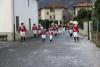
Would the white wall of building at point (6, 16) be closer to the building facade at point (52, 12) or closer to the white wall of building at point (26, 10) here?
the white wall of building at point (26, 10)

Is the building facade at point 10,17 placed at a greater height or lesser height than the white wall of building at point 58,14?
lesser

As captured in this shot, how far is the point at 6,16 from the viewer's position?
39844 mm

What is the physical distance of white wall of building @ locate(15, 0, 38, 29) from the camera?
4216 cm

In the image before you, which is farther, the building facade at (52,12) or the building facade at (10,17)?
the building facade at (52,12)

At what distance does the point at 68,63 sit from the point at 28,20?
31611 millimetres

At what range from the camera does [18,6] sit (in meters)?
42.0

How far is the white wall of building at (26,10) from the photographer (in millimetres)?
42156

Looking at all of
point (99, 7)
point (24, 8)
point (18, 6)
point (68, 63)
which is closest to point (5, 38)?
point (18, 6)

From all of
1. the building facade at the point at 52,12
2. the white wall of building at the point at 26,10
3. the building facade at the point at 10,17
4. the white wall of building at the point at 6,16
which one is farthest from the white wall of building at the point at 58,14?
the white wall of building at the point at 6,16

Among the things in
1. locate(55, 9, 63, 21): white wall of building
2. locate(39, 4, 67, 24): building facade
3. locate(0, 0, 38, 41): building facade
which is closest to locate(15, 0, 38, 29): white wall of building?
locate(0, 0, 38, 41): building facade

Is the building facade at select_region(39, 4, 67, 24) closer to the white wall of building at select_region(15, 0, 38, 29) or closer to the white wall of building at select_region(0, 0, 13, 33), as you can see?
the white wall of building at select_region(15, 0, 38, 29)

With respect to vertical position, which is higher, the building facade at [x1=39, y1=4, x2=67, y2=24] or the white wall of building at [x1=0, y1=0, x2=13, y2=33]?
the building facade at [x1=39, y1=4, x2=67, y2=24]

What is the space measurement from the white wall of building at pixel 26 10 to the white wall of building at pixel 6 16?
1545 mm

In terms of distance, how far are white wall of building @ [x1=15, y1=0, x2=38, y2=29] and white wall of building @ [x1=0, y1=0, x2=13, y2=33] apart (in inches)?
60.8
